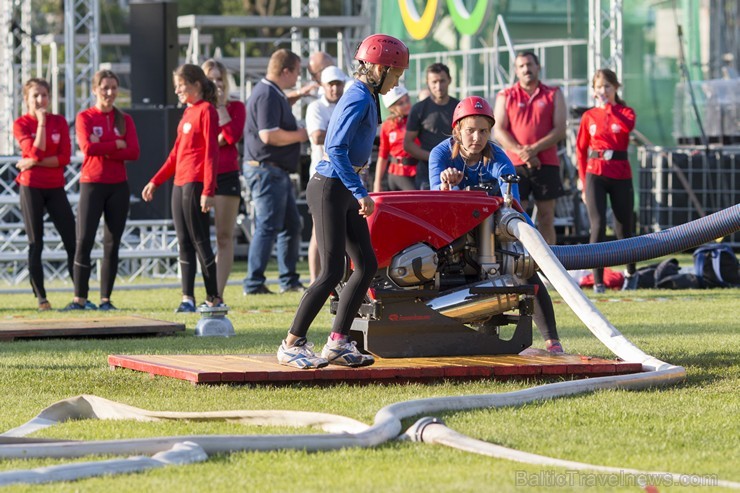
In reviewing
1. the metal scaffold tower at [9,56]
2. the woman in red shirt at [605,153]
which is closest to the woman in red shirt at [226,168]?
the woman in red shirt at [605,153]

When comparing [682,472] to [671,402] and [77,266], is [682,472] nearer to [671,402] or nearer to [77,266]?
[671,402]

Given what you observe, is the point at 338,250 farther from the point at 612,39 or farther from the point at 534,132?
the point at 612,39

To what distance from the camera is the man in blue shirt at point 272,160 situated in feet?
42.4

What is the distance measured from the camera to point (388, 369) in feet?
22.8

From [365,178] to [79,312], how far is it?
2.72 meters

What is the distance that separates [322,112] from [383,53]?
5793mm

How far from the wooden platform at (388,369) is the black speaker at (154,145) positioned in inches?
366

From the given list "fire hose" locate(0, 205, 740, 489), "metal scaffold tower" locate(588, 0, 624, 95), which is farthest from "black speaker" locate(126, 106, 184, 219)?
"fire hose" locate(0, 205, 740, 489)

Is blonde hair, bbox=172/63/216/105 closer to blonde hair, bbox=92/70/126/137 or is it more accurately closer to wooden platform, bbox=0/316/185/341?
blonde hair, bbox=92/70/126/137

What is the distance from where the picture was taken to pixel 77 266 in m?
12.1

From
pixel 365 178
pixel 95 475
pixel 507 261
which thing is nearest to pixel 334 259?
pixel 507 261

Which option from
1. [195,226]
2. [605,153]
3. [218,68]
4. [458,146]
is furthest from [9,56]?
[458,146]

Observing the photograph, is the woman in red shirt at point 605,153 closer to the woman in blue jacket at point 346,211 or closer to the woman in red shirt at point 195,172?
the woman in red shirt at point 195,172

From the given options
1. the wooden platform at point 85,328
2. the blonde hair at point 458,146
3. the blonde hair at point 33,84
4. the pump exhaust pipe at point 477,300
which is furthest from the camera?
the blonde hair at point 33,84
